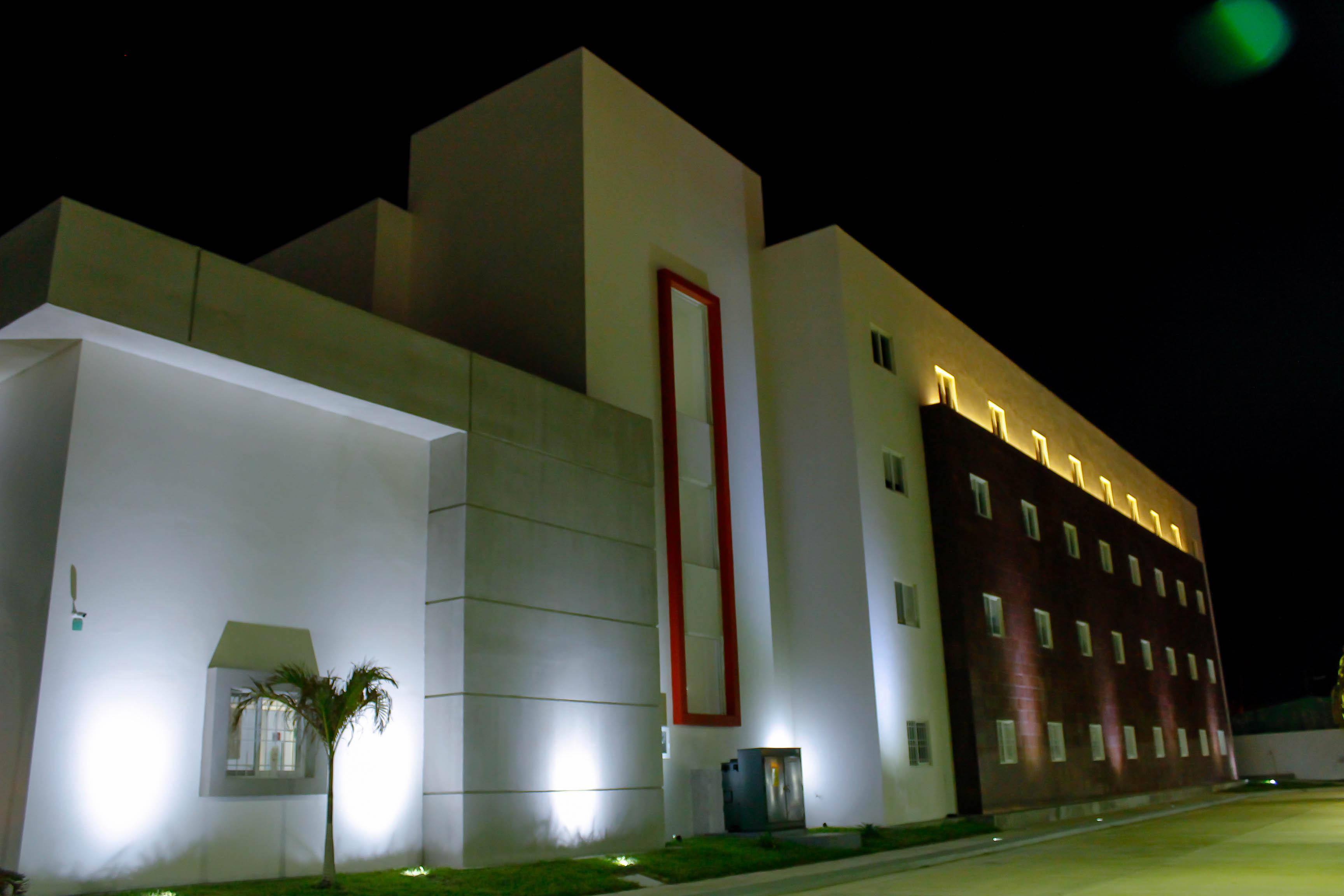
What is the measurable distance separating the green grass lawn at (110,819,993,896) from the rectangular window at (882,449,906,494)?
9.97 metres

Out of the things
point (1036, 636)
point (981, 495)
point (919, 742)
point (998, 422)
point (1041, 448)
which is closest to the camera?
point (919, 742)

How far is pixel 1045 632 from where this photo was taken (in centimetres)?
3819

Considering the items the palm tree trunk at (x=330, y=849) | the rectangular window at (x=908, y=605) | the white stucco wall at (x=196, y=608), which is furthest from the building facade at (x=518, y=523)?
the palm tree trunk at (x=330, y=849)

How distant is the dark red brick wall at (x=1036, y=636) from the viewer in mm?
32125

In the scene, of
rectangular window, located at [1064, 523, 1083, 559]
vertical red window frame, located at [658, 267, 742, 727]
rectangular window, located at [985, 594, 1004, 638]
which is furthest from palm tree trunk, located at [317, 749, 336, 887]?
rectangular window, located at [1064, 523, 1083, 559]

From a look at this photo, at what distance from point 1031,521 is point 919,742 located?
1209 centimetres

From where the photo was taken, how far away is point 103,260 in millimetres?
15633

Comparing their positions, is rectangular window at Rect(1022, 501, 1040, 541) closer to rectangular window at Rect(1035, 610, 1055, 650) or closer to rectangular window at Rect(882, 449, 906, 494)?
rectangular window at Rect(1035, 610, 1055, 650)

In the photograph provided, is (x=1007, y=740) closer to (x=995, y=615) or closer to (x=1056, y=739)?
(x=995, y=615)

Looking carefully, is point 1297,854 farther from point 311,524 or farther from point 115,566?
point 115,566

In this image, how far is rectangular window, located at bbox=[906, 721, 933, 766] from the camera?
2958 centimetres

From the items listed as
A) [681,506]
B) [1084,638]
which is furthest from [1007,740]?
[681,506]

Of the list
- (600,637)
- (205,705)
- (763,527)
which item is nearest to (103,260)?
(205,705)

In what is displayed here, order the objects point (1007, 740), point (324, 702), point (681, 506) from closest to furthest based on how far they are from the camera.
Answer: point (324, 702) < point (681, 506) < point (1007, 740)
